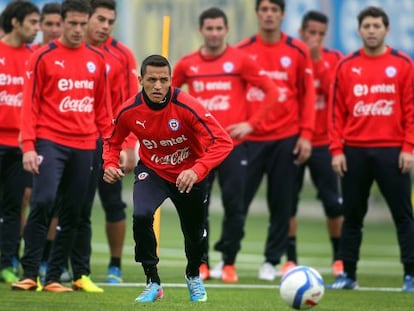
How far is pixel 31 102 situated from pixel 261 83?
3.10 m

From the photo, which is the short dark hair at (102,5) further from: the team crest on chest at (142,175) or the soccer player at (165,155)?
the team crest on chest at (142,175)

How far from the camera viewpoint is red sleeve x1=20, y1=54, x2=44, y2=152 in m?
11.0

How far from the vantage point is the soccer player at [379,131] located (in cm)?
1227

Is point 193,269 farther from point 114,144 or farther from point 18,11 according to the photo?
point 18,11

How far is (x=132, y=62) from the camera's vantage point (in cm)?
1274

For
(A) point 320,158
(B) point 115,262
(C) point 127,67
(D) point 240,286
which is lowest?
(D) point 240,286

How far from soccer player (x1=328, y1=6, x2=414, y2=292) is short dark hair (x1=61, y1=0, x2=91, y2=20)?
2.74 meters

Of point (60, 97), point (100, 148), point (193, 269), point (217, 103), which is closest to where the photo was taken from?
point (193, 269)

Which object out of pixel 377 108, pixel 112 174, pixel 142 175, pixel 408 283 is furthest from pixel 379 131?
pixel 112 174

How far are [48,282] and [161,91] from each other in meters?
2.48

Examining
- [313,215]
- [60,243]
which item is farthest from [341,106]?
[313,215]

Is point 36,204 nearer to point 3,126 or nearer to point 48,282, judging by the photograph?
point 48,282

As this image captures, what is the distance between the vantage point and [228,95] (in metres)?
13.4

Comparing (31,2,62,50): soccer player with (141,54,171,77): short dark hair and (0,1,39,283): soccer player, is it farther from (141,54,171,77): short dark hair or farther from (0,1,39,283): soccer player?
(141,54,171,77): short dark hair
